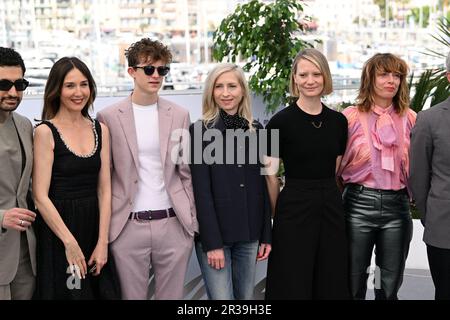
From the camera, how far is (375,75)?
2791 mm

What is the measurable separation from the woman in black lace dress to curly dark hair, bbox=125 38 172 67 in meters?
0.24

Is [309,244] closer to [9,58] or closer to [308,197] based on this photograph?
[308,197]

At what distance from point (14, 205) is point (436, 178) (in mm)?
1851

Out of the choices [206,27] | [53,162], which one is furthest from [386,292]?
[206,27]

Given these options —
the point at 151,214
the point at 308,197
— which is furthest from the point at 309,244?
the point at 151,214

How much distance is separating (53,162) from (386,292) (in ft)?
→ 5.71

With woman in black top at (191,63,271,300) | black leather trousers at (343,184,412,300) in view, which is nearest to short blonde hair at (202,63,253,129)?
woman in black top at (191,63,271,300)

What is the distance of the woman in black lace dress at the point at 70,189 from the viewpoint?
2398 mm

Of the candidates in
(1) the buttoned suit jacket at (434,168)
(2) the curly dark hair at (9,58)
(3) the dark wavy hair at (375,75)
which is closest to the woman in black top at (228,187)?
(3) the dark wavy hair at (375,75)

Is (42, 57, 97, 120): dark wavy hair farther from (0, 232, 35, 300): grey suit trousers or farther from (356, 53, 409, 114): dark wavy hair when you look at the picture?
(356, 53, 409, 114): dark wavy hair

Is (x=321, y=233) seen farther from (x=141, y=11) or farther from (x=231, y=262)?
(x=141, y=11)

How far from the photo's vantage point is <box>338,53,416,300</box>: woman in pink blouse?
275cm

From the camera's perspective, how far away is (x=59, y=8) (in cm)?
831

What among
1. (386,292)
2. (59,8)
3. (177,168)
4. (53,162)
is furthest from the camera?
(59,8)
